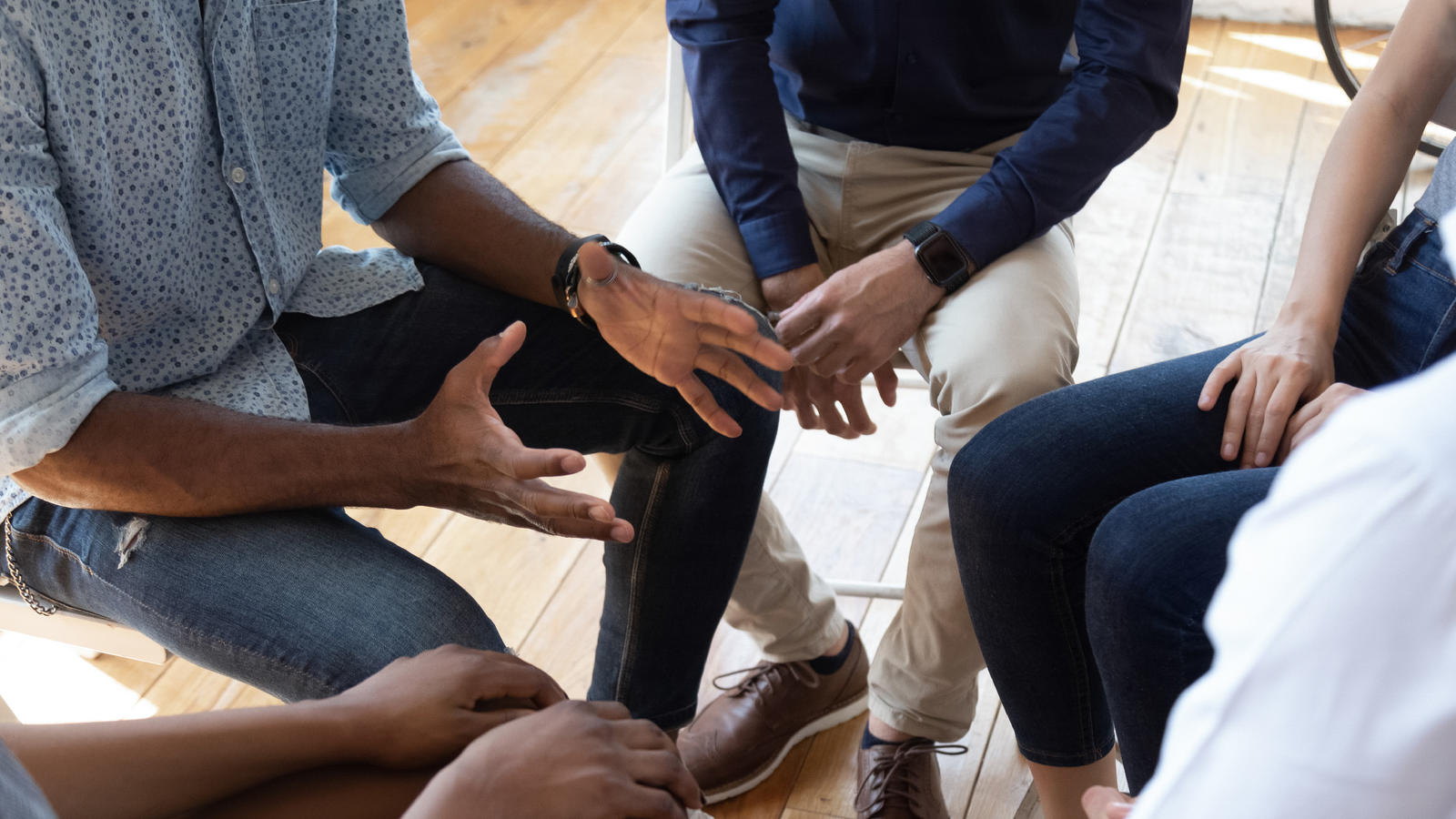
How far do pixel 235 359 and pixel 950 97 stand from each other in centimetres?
77

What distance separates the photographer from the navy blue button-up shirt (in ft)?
3.85

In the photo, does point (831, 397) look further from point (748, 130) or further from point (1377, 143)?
point (1377, 143)

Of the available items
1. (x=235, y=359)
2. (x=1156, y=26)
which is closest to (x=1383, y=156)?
(x=1156, y=26)

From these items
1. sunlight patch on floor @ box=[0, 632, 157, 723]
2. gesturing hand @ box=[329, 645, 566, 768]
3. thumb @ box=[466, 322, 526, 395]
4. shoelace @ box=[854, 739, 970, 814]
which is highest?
thumb @ box=[466, 322, 526, 395]

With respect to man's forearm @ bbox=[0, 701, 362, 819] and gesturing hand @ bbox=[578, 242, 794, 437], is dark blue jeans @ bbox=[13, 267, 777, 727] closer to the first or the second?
gesturing hand @ bbox=[578, 242, 794, 437]

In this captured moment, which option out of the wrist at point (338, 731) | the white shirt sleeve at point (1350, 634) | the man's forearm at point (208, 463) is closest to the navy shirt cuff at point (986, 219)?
the man's forearm at point (208, 463)

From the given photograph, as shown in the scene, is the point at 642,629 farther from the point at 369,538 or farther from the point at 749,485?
the point at 369,538

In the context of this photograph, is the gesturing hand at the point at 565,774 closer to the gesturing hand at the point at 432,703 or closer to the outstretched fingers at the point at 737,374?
the gesturing hand at the point at 432,703

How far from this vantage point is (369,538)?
95cm

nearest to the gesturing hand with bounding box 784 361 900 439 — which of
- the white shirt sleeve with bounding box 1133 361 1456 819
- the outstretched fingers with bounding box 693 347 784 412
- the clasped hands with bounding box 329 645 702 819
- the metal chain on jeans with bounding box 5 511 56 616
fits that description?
the outstretched fingers with bounding box 693 347 784 412

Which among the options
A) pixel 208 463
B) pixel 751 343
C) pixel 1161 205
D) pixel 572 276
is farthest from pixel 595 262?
pixel 1161 205

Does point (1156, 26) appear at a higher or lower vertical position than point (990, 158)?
higher

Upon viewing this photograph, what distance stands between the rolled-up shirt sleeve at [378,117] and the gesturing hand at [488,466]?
1.01 feet

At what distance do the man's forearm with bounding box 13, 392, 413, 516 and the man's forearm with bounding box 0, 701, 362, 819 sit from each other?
20 cm
